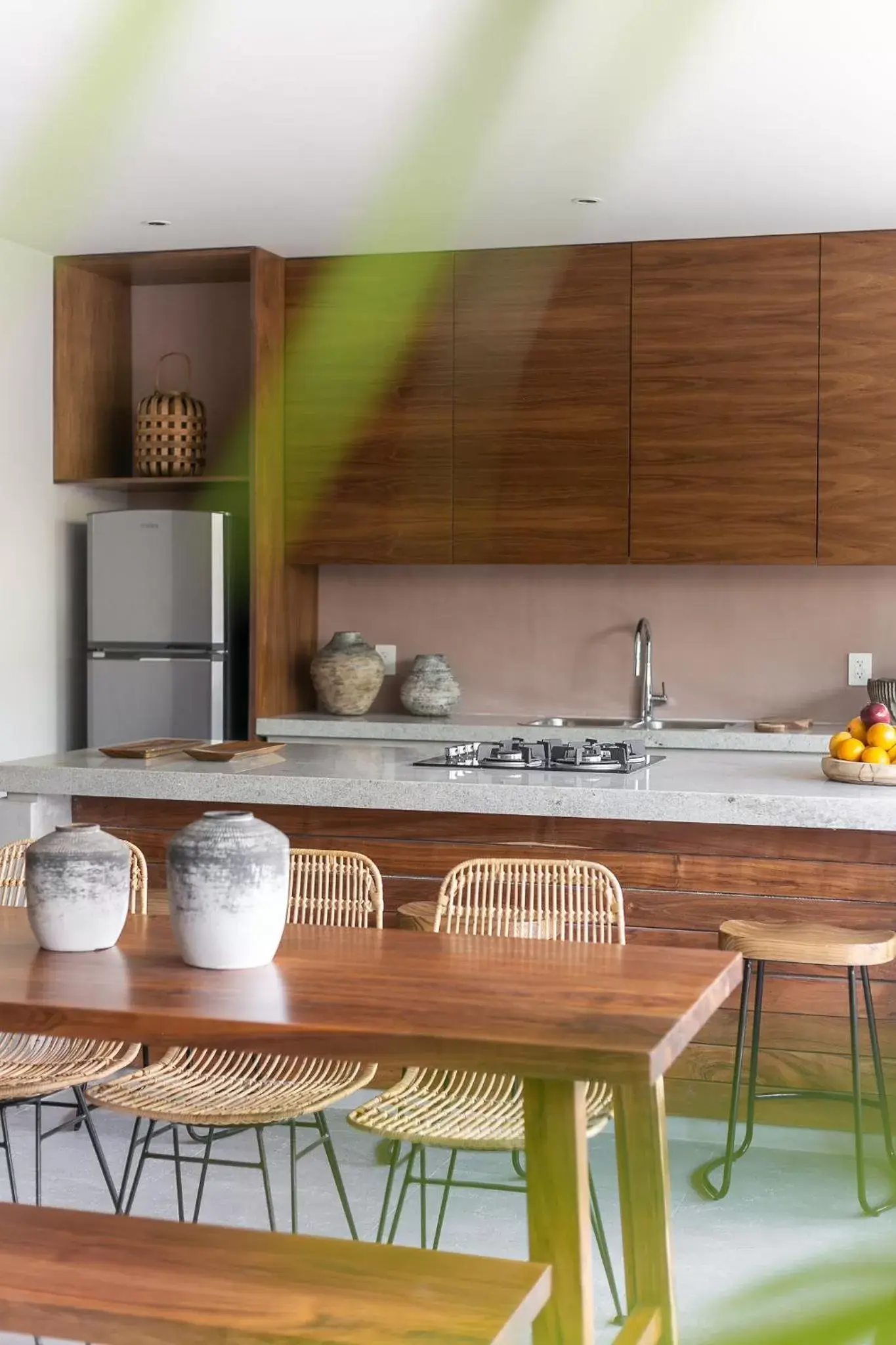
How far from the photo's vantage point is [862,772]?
3326 mm

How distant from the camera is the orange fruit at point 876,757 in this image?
3.34m

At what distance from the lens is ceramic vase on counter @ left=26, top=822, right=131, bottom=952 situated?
1.94 m

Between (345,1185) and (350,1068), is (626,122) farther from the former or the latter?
(345,1185)

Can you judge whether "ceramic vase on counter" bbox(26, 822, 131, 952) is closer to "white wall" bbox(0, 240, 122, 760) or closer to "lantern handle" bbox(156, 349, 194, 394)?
"white wall" bbox(0, 240, 122, 760)

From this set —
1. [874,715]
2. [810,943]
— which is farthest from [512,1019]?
[874,715]

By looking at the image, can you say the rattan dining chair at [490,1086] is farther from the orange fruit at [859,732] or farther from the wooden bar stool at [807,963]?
the orange fruit at [859,732]

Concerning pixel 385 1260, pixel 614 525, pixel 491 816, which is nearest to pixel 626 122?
pixel 385 1260

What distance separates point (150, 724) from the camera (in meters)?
5.13

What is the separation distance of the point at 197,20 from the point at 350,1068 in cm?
247

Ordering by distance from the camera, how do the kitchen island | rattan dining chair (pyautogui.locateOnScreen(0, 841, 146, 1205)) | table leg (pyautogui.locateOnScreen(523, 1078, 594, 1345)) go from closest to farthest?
table leg (pyautogui.locateOnScreen(523, 1078, 594, 1345))
rattan dining chair (pyautogui.locateOnScreen(0, 841, 146, 1205))
the kitchen island

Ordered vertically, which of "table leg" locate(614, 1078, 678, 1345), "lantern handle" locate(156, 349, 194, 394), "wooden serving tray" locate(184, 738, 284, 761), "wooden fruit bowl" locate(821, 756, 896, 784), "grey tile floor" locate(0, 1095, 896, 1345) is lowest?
"grey tile floor" locate(0, 1095, 896, 1345)

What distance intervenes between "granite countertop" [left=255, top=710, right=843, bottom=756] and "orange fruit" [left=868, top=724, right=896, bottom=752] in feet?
3.87

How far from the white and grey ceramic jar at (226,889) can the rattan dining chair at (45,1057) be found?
53 cm

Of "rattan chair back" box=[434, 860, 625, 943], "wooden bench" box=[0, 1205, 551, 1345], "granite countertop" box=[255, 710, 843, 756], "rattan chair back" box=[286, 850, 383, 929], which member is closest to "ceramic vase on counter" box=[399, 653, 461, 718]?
"granite countertop" box=[255, 710, 843, 756]
